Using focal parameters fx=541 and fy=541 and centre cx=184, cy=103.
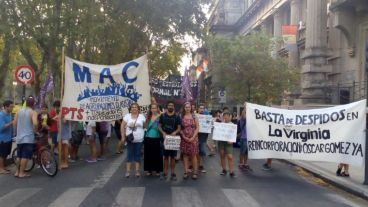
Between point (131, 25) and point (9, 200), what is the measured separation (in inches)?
744

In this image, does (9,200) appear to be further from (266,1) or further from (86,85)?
(266,1)

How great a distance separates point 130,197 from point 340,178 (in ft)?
16.9

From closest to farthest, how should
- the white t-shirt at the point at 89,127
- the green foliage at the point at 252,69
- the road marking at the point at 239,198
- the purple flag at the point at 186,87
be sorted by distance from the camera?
the road marking at the point at 239,198, the white t-shirt at the point at 89,127, the purple flag at the point at 186,87, the green foliage at the point at 252,69

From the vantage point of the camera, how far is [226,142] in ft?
41.2

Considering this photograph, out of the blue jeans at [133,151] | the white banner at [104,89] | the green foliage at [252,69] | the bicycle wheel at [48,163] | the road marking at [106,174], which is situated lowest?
the road marking at [106,174]

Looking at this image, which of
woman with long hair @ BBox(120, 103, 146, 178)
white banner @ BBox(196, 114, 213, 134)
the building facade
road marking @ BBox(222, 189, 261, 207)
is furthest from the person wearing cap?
the building facade

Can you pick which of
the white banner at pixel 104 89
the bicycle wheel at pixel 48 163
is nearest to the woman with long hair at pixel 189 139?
the white banner at pixel 104 89

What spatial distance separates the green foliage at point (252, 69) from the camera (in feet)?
104

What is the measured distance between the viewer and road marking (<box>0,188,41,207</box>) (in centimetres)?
906

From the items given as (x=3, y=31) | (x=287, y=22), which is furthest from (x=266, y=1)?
(x=3, y=31)

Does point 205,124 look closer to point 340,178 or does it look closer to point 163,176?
point 163,176

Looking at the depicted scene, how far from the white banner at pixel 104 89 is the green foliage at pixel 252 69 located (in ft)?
59.1

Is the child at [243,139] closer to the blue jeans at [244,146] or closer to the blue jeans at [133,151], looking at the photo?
the blue jeans at [244,146]

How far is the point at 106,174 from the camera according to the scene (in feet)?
41.0
